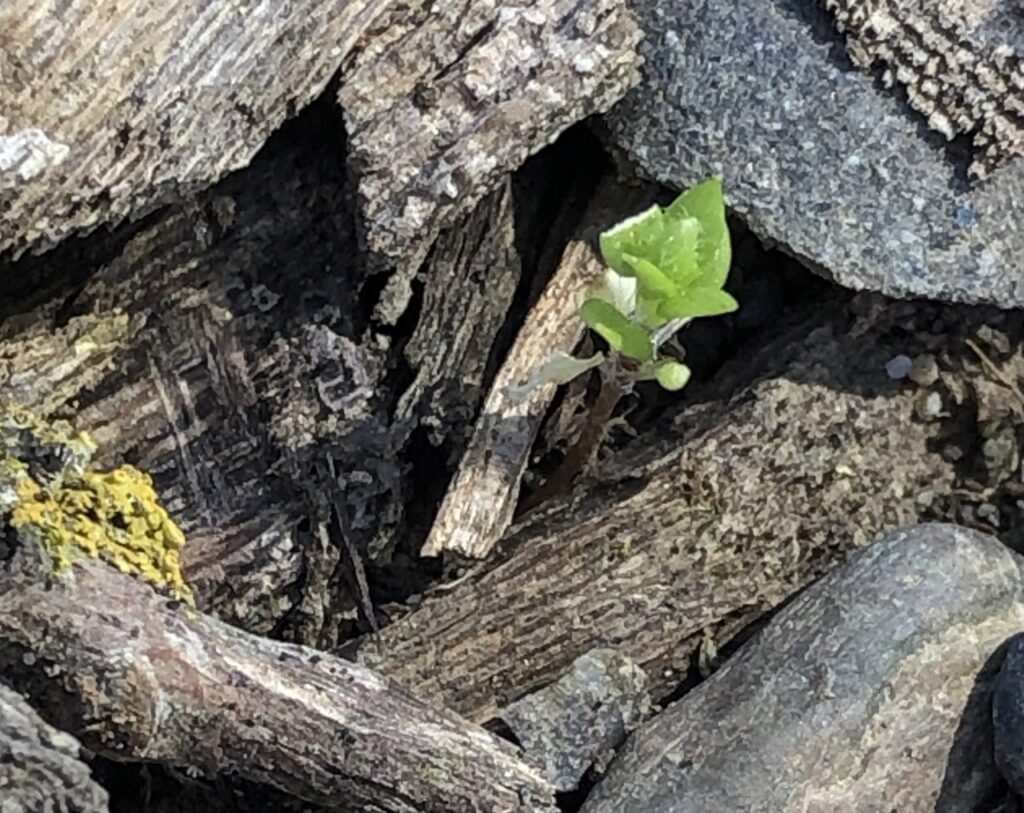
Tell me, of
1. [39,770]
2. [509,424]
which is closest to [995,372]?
[509,424]

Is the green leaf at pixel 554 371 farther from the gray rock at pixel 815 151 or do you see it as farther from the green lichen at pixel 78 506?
the green lichen at pixel 78 506

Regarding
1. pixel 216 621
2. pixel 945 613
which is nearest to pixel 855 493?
pixel 945 613

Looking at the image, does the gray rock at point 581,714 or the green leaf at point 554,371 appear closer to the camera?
the green leaf at point 554,371

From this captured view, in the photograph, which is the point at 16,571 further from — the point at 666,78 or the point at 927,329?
the point at 927,329

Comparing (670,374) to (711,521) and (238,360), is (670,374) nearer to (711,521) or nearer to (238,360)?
(711,521)

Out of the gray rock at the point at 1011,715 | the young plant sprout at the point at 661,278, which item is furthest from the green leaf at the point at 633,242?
the gray rock at the point at 1011,715

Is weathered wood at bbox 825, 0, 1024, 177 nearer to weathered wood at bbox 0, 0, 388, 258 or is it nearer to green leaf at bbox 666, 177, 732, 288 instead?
green leaf at bbox 666, 177, 732, 288
